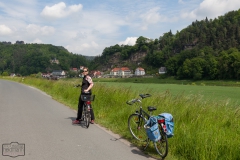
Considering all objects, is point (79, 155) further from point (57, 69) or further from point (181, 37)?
point (181, 37)

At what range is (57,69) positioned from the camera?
129375mm

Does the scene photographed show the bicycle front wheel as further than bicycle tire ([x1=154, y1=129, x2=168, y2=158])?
Yes

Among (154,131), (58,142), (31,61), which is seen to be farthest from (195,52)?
(154,131)

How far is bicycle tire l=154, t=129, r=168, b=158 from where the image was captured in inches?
201

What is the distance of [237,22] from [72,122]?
465ft

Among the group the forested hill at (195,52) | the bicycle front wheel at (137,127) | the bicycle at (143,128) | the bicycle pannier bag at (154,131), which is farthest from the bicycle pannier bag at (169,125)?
the forested hill at (195,52)

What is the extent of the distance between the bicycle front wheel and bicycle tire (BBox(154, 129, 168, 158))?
1.02 meters

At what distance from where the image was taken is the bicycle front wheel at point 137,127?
21.6 feet

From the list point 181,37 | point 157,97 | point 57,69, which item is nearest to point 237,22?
point 181,37

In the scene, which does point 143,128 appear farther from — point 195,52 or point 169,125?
point 195,52

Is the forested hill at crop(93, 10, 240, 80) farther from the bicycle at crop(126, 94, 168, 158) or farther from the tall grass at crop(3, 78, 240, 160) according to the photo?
the bicycle at crop(126, 94, 168, 158)

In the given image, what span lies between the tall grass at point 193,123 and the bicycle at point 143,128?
0.26 meters

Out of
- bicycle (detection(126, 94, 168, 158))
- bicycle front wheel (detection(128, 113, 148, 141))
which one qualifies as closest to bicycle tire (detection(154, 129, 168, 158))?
bicycle (detection(126, 94, 168, 158))

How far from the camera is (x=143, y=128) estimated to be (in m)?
6.66
